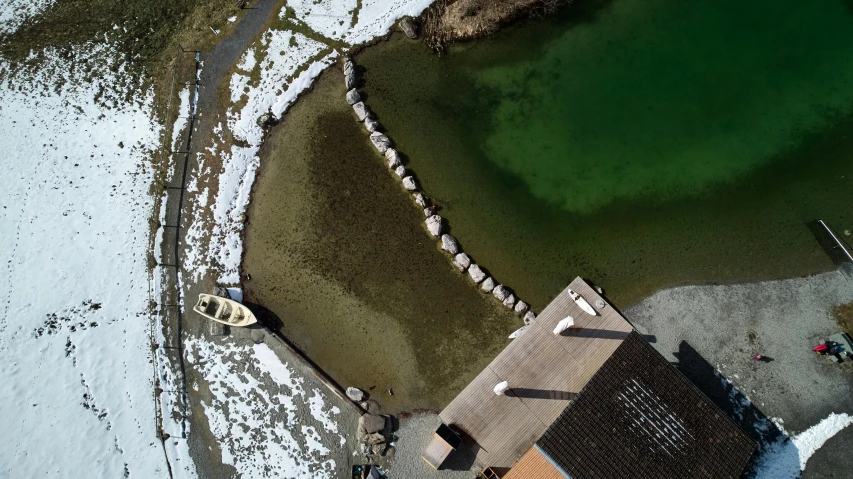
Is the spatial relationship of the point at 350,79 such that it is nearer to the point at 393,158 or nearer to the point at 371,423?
the point at 393,158

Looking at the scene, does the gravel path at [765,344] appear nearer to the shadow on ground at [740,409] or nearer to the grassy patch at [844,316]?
the shadow on ground at [740,409]

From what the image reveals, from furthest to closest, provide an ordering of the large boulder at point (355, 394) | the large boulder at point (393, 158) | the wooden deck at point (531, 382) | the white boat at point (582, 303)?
1. the large boulder at point (393, 158)
2. the large boulder at point (355, 394)
3. the white boat at point (582, 303)
4. the wooden deck at point (531, 382)

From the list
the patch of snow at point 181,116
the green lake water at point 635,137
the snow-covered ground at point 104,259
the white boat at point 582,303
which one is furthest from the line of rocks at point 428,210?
the patch of snow at point 181,116

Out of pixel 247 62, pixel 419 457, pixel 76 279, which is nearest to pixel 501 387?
pixel 419 457

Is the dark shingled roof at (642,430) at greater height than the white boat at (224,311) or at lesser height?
greater

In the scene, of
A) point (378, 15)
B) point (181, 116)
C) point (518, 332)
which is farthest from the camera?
point (378, 15)

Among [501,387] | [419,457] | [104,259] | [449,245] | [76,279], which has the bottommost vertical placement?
[76,279]
